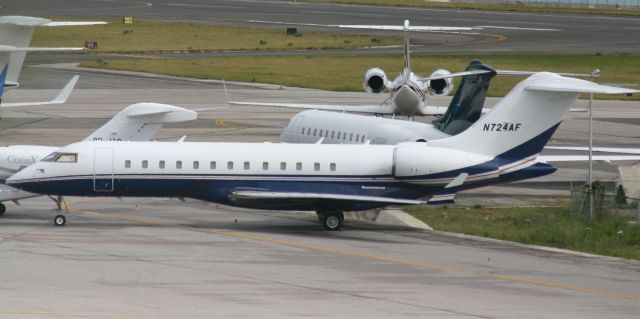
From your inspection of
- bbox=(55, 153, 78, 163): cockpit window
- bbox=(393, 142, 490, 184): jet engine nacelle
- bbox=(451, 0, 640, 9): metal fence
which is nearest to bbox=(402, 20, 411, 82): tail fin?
bbox=(393, 142, 490, 184): jet engine nacelle

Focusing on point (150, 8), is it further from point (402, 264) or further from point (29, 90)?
point (402, 264)

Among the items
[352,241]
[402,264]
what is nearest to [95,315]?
[402,264]

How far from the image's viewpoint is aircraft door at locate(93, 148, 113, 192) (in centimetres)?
3547

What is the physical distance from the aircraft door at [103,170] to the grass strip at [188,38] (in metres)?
69.8

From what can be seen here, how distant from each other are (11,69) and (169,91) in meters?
36.0

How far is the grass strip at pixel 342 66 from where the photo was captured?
287ft

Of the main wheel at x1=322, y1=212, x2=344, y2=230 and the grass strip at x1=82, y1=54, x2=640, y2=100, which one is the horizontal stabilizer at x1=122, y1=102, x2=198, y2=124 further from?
the grass strip at x1=82, y1=54, x2=640, y2=100

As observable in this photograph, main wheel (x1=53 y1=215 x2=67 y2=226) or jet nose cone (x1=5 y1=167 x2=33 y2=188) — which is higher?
jet nose cone (x1=5 y1=167 x2=33 y2=188)

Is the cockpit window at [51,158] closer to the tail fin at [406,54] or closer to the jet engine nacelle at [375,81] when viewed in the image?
the tail fin at [406,54]

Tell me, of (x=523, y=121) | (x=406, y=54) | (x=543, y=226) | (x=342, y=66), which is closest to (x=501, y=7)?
(x=342, y=66)

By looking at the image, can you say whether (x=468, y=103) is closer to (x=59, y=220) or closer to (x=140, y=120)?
(x=140, y=120)

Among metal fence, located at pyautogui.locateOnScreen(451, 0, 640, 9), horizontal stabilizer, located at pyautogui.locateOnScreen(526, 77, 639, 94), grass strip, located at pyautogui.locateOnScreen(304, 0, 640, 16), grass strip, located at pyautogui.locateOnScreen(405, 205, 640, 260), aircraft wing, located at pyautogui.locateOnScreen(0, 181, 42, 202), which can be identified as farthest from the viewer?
metal fence, located at pyautogui.locateOnScreen(451, 0, 640, 9)

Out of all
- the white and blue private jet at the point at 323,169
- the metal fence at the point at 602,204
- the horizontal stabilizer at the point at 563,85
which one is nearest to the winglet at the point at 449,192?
the white and blue private jet at the point at 323,169

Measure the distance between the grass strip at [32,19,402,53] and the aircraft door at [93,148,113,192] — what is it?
69.8m
